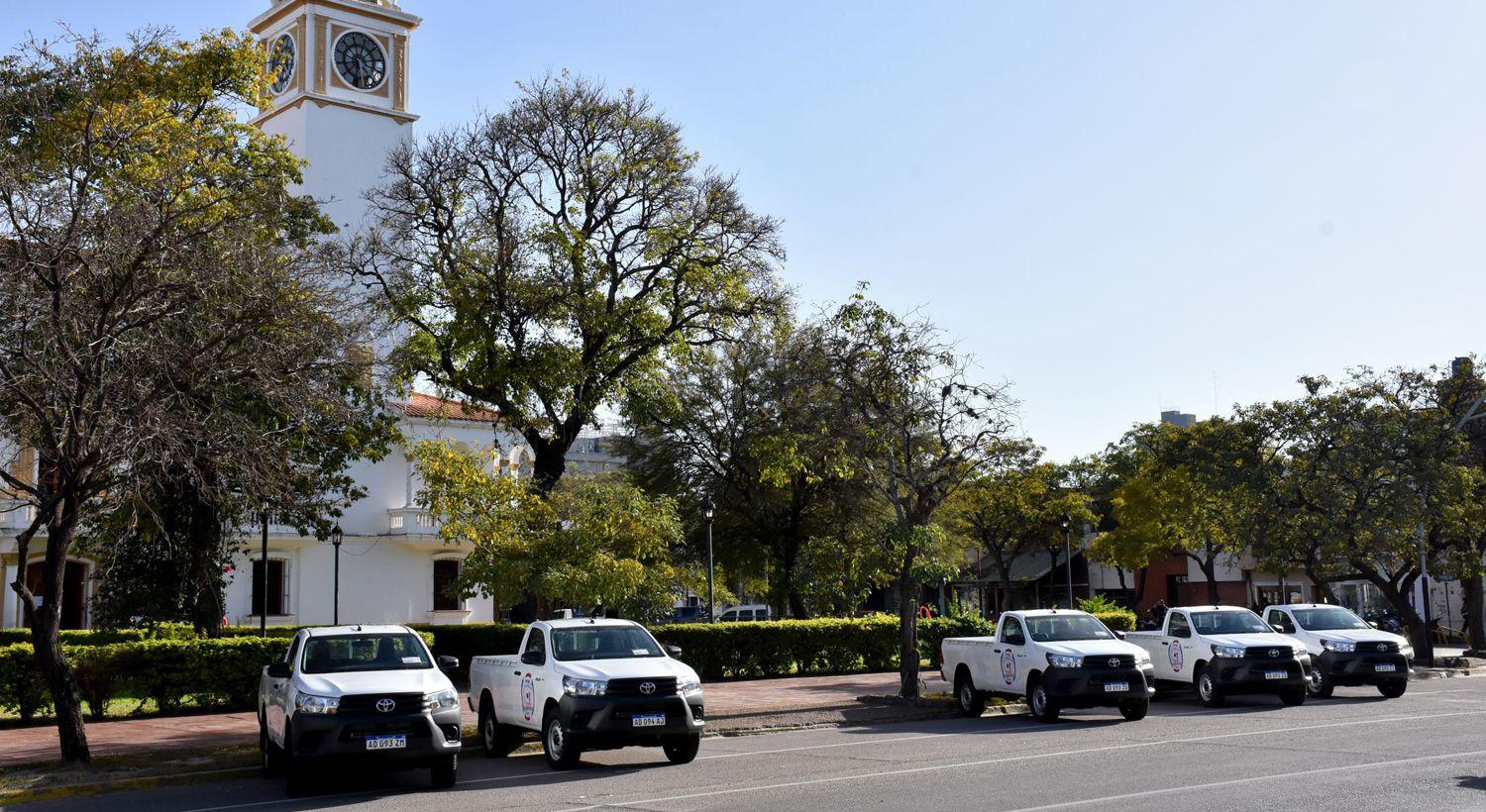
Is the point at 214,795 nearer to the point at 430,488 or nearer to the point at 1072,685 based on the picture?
the point at 1072,685

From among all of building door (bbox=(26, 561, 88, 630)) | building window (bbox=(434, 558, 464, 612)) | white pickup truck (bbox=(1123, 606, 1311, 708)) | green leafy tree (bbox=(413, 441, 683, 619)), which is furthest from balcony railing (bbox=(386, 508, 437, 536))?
white pickup truck (bbox=(1123, 606, 1311, 708))

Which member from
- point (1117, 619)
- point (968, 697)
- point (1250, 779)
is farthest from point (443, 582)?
point (1250, 779)

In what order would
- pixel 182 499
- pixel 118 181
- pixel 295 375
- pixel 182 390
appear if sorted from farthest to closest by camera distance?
pixel 182 499 < pixel 118 181 < pixel 295 375 < pixel 182 390

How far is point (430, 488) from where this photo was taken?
92.4 feet

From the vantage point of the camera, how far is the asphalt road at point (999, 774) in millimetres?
11445

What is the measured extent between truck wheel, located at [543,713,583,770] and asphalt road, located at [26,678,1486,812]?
0.19m

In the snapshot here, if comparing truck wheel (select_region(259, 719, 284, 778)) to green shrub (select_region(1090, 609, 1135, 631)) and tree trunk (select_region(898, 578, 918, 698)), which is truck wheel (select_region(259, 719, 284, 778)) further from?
green shrub (select_region(1090, 609, 1135, 631))

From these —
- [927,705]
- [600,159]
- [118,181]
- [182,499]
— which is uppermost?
[600,159]

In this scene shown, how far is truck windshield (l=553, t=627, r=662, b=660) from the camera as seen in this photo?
1558 cm

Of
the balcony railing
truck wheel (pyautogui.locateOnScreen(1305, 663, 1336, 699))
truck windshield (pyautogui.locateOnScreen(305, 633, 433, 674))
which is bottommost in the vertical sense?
truck wheel (pyautogui.locateOnScreen(1305, 663, 1336, 699))

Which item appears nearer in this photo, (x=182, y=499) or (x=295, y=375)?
(x=295, y=375)

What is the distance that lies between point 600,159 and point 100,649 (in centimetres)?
1616

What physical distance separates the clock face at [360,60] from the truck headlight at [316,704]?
34396 mm

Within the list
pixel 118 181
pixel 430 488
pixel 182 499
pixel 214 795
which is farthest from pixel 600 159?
pixel 214 795
